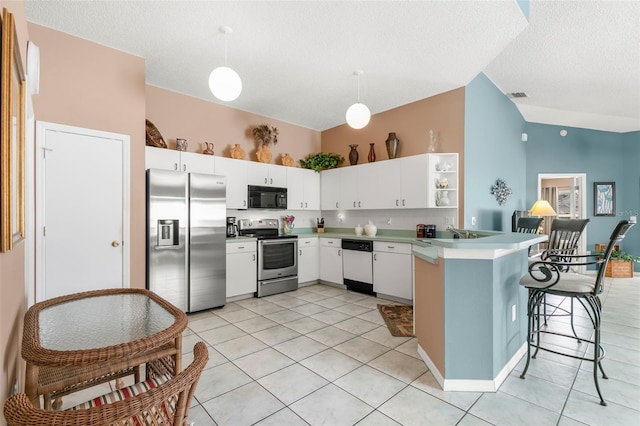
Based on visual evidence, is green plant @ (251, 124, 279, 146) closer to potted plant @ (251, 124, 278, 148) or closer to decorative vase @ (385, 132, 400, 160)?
potted plant @ (251, 124, 278, 148)

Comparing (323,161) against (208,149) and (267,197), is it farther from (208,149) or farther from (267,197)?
(208,149)

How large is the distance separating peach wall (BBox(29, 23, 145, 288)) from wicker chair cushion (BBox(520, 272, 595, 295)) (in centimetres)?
372

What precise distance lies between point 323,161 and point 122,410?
209 inches

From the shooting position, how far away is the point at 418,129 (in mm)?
4750

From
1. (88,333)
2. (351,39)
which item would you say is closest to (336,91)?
(351,39)

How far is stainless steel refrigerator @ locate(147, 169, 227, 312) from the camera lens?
3.63 meters

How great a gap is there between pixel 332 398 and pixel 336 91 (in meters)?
3.81

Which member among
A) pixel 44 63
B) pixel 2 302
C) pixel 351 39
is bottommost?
pixel 2 302

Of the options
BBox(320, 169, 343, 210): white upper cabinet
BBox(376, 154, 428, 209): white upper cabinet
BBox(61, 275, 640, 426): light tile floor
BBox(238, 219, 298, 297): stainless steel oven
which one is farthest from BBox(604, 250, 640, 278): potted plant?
BBox(238, 219, 298, 297): stainless steel oven

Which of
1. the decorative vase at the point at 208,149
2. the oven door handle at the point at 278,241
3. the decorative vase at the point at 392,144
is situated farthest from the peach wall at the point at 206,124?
the decorative vase at the point at 392,144

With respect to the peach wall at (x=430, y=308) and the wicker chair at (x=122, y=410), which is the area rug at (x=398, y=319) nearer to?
the peach wall at (x=430, y=308)

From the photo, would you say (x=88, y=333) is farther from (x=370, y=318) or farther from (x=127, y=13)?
(x=370, y=318)

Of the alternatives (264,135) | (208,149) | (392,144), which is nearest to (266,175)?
(264,135)

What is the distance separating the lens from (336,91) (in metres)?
4.43
